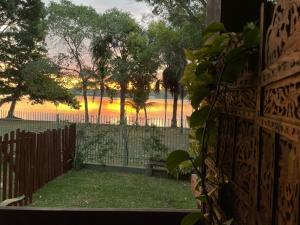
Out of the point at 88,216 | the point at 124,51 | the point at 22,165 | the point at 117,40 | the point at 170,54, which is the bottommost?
the point at 22,165

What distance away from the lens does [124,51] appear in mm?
14367

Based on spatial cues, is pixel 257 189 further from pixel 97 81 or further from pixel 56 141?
pixel 97 81

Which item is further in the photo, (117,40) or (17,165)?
(117,40)

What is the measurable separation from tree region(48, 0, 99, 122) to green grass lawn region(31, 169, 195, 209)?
21.2ft

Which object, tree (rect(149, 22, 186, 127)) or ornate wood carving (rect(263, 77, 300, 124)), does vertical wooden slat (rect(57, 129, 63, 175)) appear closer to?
tree (rect(149, 22, 186, 127))

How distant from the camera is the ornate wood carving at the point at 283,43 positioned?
0.59 metres

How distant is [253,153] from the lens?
0.84 metres

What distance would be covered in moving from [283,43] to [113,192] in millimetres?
6004

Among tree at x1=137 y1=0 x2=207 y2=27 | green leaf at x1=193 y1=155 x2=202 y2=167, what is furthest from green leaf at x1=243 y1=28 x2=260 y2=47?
tree at x1=137 y1=0 x2=207 y2=27

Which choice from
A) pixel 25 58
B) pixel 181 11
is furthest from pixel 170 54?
pixel 25 58

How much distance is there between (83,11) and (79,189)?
9.01m

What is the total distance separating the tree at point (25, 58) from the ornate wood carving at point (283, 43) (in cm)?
1474

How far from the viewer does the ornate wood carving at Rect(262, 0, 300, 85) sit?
592mm

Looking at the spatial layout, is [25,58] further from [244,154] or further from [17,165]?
[244,154]
